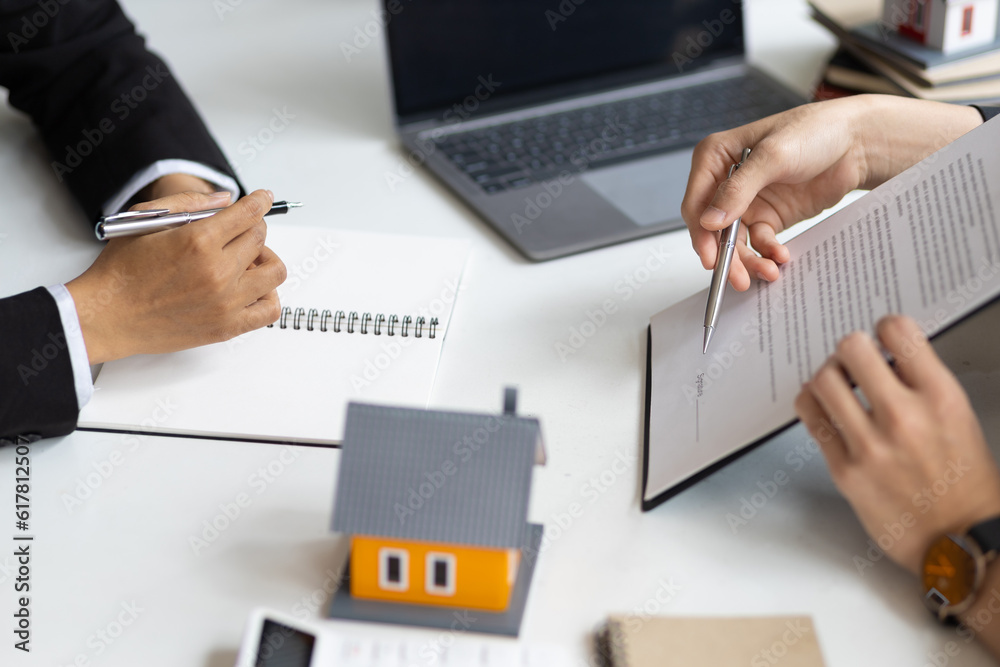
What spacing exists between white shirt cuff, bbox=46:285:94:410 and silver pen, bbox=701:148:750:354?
1.79 feet

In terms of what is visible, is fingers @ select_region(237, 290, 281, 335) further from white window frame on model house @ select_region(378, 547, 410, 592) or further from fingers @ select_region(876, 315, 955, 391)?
fingers @ select_region(876, 315, 955, 391)

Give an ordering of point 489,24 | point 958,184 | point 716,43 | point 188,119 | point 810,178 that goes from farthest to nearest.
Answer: point 716,43 → point 489,24 → point 188,119 → point 810,178 → point 958,184

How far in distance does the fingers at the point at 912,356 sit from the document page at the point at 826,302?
2 centimetres

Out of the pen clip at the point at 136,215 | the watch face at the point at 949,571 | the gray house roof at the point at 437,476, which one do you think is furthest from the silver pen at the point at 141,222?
the watch face at the point at 949,571

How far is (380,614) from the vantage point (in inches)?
24.9

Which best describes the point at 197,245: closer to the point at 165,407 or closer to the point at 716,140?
the point at 165,407

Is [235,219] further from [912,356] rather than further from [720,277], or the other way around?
[912,356]

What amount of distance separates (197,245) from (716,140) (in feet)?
1.73

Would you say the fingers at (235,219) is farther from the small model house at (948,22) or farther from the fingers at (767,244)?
the small model house at (948,22)

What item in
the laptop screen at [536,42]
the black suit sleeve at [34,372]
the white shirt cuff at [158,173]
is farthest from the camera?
the laptop screen at [536,42]

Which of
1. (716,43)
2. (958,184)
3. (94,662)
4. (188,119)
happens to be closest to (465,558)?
(94,662)

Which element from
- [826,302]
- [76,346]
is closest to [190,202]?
[76,346]

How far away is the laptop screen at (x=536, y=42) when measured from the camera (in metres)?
1.22

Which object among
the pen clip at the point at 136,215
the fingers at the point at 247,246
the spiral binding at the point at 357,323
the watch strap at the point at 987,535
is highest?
the pen clip at the point at 136,215
